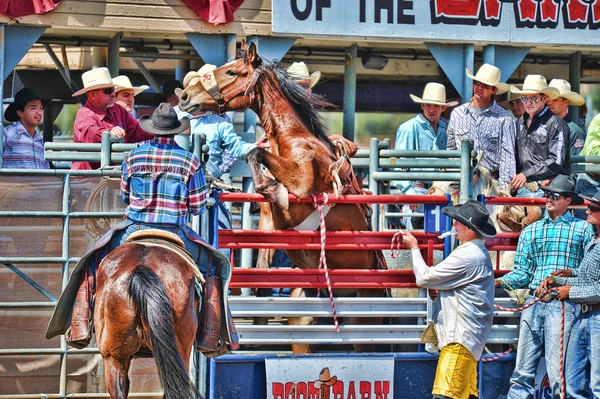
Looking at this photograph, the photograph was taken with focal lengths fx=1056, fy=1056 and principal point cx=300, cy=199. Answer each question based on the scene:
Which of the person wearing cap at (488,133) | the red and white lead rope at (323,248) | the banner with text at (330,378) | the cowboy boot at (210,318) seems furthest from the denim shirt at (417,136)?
the cowboy boot at (210,318)

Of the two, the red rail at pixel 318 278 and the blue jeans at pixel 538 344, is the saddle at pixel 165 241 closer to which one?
the red rail at pixel 318 278

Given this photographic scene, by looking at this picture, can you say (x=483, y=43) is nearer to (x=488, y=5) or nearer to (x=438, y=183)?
(x=488, y=5)

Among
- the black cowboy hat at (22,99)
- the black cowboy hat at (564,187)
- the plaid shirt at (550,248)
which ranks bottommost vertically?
the plaid shirt at (550,248)

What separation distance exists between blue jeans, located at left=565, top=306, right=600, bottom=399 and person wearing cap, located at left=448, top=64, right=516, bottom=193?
2.10 metres

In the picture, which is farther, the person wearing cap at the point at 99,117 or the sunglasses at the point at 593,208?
the person wearing cap at the point at 99,117

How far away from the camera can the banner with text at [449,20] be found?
1139 centimetres

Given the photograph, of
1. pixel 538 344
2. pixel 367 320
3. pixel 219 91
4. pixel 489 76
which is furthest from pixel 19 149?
pixel 538 344

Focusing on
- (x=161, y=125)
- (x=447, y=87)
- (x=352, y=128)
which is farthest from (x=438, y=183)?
(x=447, y=87)

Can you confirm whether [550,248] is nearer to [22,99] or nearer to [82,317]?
[82,317]

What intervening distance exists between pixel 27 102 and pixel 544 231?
4690 millimetres

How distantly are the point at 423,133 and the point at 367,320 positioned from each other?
2.68m

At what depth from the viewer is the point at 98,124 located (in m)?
9.26

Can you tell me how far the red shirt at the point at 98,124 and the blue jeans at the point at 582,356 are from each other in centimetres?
409

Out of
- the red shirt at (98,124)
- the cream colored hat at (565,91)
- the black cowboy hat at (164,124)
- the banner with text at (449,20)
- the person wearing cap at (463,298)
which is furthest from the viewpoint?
the banner with text at (449,20)
